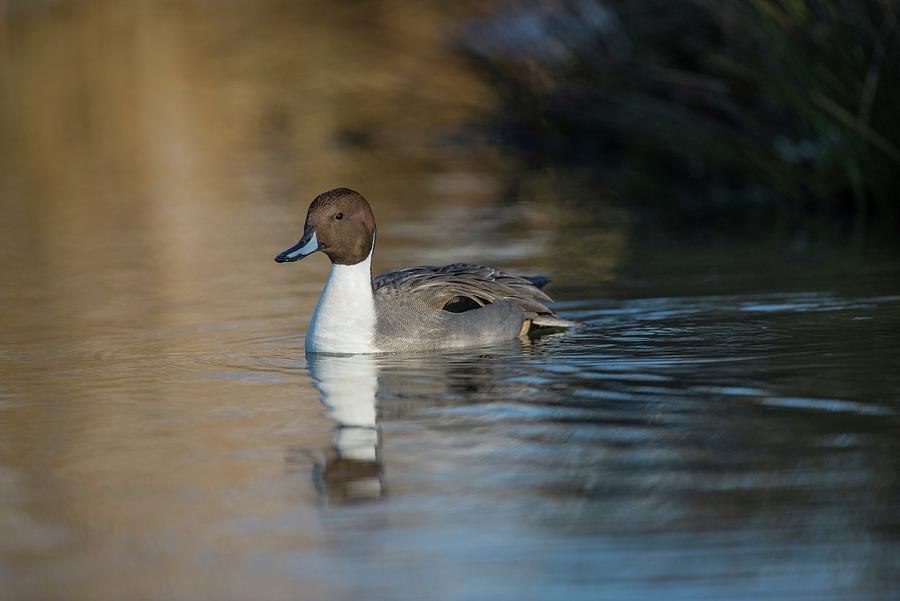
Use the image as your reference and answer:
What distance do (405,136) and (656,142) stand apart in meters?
6.62

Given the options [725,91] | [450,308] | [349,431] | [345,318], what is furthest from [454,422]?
[725,91]

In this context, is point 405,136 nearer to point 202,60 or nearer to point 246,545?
point 202,60

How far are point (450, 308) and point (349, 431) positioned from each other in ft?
6.07

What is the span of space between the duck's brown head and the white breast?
9cm

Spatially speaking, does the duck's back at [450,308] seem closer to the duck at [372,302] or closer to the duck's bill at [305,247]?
the duck at [372,302]

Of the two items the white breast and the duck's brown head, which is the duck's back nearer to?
the white breast

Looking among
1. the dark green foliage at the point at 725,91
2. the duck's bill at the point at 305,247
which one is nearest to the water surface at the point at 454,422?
the duck's bill at the point at 305,247

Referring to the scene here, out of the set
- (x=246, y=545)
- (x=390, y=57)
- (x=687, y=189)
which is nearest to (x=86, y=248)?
(x=687, y=189)

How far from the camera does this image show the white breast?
7.29 meters

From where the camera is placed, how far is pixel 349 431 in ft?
19.1

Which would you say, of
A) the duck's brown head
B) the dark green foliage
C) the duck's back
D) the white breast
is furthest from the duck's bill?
the dark green foliage

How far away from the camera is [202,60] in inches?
1000

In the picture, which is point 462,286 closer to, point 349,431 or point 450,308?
point 450,308

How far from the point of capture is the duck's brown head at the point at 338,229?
737cm
